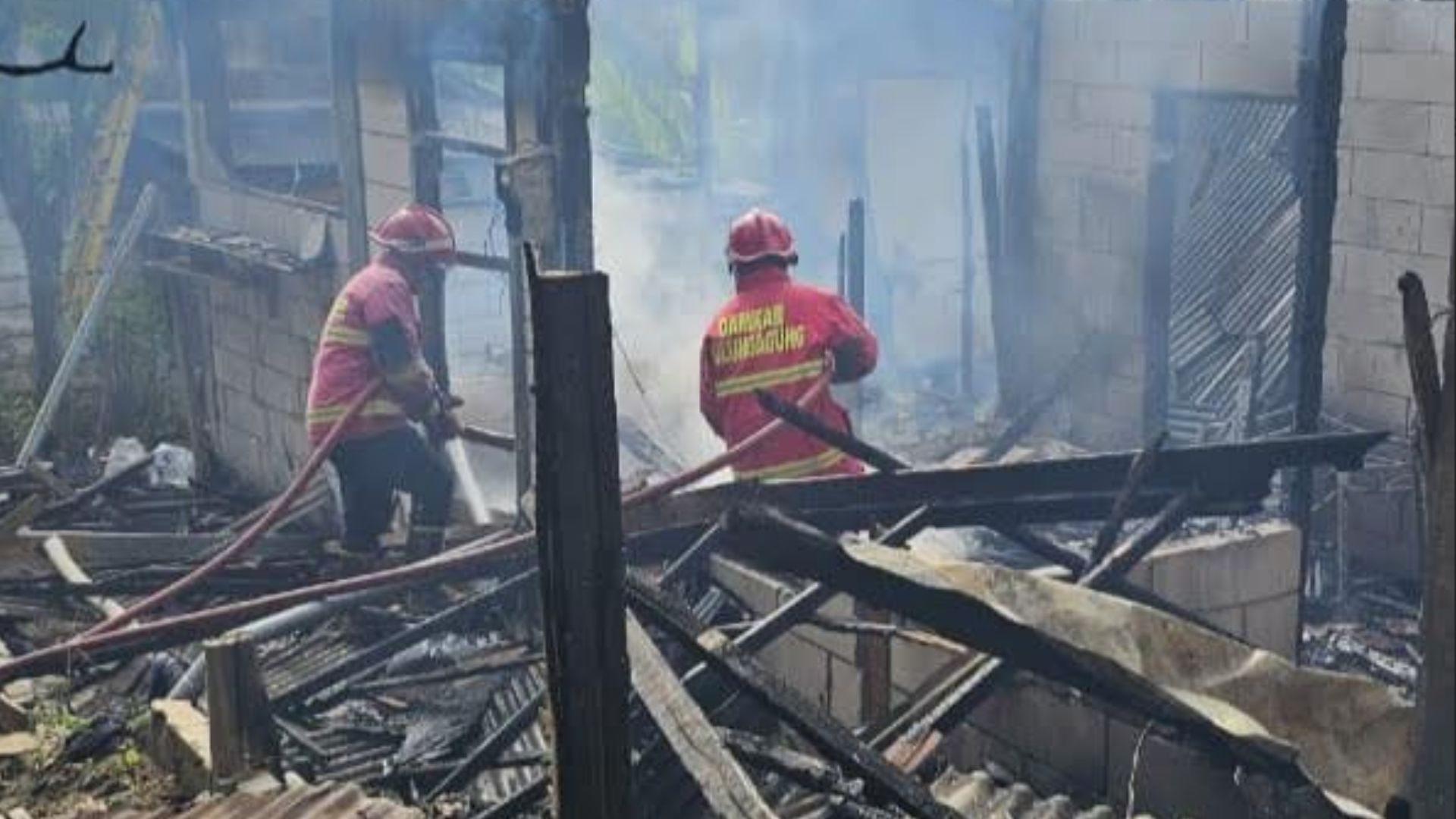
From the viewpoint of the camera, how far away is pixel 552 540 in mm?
3061

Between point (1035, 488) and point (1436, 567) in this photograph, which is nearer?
point (1436, 567)

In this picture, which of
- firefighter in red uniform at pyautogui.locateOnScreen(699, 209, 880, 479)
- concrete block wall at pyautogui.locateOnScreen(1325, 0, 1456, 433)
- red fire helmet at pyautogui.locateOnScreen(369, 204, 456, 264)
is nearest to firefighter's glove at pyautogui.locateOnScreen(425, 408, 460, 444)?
red fire helmet at pyautogui.locateOnScreen(369, 204, 456, 264)

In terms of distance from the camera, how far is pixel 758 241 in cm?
702

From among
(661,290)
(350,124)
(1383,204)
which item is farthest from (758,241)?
(661,290)

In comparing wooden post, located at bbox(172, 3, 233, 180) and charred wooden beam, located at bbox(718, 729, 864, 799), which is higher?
wooden post, located at bbox(172, 3, 233, 180)

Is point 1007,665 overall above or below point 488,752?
above

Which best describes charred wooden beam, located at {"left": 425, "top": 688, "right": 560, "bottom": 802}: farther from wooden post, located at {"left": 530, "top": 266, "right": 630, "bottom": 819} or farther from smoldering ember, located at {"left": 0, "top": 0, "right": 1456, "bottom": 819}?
wooden post, located at {"left": 530, "top": 266, "right": 630, "bottom": 819}

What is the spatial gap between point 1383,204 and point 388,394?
5.63m

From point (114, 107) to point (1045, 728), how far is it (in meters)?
12.3

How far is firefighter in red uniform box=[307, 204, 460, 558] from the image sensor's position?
27.3 feet

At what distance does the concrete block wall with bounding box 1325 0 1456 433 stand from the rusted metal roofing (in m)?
6.54

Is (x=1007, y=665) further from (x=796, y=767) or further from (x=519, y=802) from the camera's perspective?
(x=519, y=802)

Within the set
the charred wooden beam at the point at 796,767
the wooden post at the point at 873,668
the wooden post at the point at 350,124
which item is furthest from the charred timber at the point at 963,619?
the wooden post at the point at 350,124

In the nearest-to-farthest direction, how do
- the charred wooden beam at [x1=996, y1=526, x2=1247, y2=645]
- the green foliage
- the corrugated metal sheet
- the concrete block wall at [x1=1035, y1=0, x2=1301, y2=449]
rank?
1. the corrugated metal sheet
2. the charred wooden beam at [x1=996, y1=526, x2=1247, y2=645]
3. the concrete block wall at [x1=1035, y1=0, x2=1301, y2=449]
4. the green foliage
